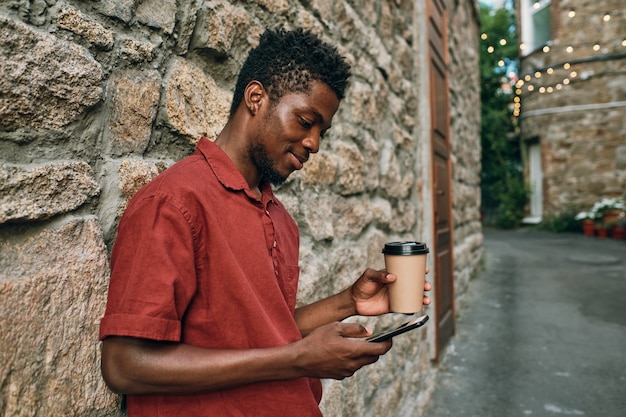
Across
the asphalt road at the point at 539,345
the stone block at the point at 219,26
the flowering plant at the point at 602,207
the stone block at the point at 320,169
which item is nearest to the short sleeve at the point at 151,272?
the stone block at the point at 219,26

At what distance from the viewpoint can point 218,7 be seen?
1.43m

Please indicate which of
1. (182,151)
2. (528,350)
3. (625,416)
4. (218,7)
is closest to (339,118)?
(218,7)

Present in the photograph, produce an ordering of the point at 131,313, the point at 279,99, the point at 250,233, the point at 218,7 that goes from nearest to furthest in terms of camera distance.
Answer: the point at 131,313
the point at 250,233
the point at 279,99
the point at 218,7

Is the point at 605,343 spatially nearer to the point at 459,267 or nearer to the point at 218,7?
the point at 459,267

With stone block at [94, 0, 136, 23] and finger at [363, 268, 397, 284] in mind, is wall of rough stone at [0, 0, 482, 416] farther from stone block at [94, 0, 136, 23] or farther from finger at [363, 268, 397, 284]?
finger at [363, 268, 397, 284]

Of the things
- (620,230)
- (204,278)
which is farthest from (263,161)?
(620,230)

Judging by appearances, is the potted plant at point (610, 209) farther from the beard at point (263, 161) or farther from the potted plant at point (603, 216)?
the beard at point (263, 161)

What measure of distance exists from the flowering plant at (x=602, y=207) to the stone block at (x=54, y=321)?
12.4 m

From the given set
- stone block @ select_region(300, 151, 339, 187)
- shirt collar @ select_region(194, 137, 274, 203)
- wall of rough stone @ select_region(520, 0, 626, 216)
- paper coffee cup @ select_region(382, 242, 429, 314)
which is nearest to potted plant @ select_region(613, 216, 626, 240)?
wall of rough stone @ select_region(520, 0, 626, 216)

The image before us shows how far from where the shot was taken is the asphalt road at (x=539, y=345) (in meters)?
3.21

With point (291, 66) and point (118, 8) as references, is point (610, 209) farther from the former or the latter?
point (118, 8)

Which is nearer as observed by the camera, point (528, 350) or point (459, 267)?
point (528, 350)

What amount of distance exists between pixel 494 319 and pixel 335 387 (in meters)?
3.57

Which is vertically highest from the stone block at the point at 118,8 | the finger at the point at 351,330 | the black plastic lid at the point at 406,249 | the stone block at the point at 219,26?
the stone block at the point at 219,26
